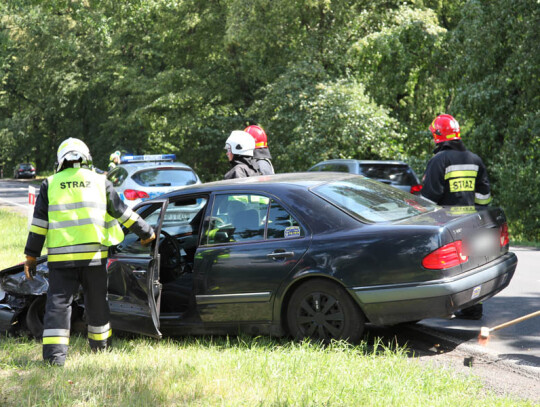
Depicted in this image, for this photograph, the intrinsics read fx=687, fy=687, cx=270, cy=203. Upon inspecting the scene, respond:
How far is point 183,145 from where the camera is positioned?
32.2m

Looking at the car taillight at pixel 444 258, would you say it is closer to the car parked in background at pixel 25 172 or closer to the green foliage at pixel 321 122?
the green foliage at pixel 321 122

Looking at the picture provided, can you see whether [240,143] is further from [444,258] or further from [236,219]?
[444,258]

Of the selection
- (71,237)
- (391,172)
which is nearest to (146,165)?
(391,172)

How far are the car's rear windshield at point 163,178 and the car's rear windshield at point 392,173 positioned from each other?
3.73 m

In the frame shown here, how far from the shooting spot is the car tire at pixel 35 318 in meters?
6.49

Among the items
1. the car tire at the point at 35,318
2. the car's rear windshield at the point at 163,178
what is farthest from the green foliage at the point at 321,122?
the car tire at the point at 35,318

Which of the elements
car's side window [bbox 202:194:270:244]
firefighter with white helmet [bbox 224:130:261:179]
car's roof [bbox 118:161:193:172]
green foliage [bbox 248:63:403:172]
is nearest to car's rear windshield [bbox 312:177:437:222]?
car's side window [bbox 202:194:270:244]

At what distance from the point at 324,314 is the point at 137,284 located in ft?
5.36

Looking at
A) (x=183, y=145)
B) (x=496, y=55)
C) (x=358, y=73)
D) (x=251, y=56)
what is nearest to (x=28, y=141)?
(x=183, y=145)

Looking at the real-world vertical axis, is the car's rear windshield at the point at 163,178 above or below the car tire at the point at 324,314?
above

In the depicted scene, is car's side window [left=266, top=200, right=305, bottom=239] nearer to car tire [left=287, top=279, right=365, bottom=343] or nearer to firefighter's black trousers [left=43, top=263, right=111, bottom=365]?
car tire [left=287, top=279, right=365, bottom=343]

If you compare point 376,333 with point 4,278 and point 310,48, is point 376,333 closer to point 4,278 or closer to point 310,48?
point 4,278

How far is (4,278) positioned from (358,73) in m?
20.2

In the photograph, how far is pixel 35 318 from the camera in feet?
21.5
